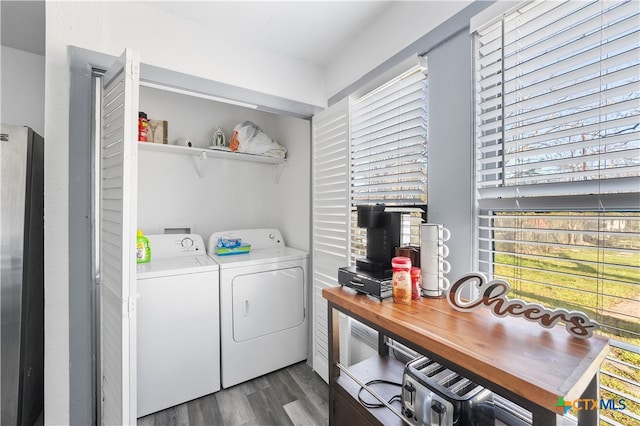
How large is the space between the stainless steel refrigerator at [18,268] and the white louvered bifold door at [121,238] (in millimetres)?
579

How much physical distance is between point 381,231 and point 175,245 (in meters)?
1.83

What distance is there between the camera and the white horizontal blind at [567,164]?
2.67 ft

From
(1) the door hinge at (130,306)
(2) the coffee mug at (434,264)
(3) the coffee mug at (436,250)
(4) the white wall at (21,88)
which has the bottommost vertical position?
(1) the door hinge at (130,306)

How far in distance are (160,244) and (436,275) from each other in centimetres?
213

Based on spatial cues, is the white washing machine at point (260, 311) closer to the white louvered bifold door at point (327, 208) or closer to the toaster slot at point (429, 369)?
the white louvered bifold door at point (327, 208)

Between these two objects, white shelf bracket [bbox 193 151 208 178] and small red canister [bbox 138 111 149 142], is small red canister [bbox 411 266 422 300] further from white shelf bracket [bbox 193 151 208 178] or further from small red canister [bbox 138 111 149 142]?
small red canister [bbox 138 111 149 142]

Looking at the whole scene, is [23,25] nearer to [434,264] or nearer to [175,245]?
[175,245]

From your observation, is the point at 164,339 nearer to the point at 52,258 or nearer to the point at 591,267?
the point at 52,258

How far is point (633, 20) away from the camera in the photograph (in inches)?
30.9

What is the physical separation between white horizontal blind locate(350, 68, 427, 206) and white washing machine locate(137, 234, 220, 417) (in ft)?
4.28

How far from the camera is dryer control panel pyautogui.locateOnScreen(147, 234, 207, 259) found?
7.14 ft

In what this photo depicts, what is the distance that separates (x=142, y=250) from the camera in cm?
195

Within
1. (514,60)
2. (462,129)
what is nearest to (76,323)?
(462,129)

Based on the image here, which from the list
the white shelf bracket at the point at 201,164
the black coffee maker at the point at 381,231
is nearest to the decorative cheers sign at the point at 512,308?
the black coffee maker at the point at 381,231
